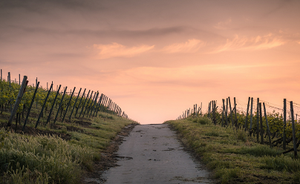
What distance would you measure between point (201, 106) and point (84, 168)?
28.4 meters

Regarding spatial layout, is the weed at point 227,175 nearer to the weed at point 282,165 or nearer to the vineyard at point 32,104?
the weed at point 282,165

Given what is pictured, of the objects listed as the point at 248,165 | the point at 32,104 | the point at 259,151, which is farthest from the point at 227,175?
the point at 32,104

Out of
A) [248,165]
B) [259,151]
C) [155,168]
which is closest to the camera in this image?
[248,165]

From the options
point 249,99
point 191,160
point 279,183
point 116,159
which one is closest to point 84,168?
point 116,159

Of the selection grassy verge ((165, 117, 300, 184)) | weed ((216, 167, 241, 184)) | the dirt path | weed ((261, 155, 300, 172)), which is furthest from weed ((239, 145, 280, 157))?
weed ((216, 167, 241, 184))

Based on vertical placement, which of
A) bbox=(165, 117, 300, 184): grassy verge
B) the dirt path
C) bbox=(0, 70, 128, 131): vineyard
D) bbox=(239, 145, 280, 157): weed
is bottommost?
the dirt path

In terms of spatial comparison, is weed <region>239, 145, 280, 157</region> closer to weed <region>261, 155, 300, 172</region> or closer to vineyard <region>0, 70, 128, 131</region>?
weed <region>261, 155, 300, 172</region>

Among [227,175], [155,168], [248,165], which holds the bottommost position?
[155,168]

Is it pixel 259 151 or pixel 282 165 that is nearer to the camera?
pixel 282 165

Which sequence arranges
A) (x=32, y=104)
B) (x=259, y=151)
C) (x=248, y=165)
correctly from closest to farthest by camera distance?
(x=248, y=165) < (x=259, y=151) < (x=32, y=104)

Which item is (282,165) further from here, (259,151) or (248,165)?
(259,151)

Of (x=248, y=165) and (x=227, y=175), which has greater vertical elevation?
(x=248, y=165)

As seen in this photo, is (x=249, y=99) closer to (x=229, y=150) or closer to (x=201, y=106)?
(x=229, y=150)

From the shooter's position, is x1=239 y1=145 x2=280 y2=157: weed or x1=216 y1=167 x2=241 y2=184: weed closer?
x1=216 y1=167 x2=241 y2=184: weed
